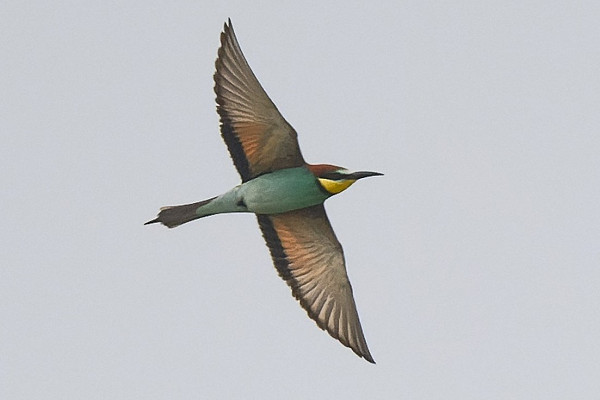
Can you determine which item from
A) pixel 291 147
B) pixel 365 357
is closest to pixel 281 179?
pixel 291 147

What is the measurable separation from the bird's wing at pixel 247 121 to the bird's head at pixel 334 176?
147mm

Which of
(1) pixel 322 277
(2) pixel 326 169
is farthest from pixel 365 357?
(2) pixel 326 169

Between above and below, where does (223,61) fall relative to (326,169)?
above

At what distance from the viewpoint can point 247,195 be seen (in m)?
9.96

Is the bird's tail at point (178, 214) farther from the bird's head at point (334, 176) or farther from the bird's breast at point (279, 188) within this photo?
the bird's head at point (334, 176)

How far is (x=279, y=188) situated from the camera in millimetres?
9953

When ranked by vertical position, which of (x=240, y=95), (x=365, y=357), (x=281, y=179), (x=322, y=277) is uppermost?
(x=240, y=95)

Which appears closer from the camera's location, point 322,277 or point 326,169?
point 326,169

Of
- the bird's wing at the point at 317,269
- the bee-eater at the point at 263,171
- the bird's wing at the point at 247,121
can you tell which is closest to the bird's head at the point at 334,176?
the bee-eater at the point at 263,171

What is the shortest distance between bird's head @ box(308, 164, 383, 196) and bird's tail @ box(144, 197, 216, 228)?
79 cm

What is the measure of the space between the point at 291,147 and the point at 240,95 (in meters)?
0.52

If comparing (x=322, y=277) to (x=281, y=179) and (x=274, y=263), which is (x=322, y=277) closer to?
(x=274, y=263)

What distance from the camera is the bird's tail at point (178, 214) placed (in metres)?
10.1

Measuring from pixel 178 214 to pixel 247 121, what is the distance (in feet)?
2.83
